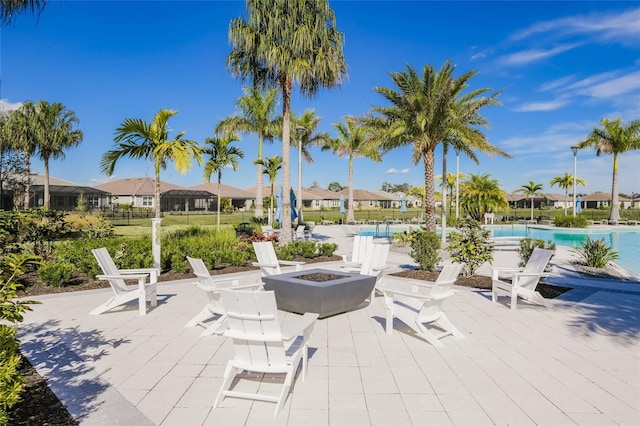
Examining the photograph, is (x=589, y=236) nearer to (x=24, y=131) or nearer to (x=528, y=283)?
(x=528, y=283)

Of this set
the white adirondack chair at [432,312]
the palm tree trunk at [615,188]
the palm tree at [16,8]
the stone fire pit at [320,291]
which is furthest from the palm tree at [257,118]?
the palm tree trunk at [615,188]

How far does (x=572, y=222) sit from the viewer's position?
92.5 ft

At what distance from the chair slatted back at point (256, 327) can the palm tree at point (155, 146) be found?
27.1ft

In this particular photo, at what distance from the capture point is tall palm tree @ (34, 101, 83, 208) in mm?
28297

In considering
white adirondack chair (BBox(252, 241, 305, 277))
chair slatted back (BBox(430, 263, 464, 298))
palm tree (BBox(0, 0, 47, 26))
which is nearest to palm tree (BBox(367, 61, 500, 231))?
white adirondack chair (BBox(252, 241, 305, 277))

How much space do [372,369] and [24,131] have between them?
32873mm

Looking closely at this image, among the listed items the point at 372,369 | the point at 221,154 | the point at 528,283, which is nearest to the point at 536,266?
the point at 528,283

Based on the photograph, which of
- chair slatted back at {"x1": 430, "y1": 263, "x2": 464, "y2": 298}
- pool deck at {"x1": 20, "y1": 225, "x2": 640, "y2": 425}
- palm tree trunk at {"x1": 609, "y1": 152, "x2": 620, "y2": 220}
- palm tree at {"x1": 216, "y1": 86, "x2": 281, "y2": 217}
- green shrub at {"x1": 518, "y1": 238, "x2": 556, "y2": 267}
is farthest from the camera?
palm tree trunk at {"x1": 609, "y1": 152, "x2": 620, "y2": 220}

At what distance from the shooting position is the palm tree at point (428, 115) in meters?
15.1

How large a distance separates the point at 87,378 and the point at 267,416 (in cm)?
203

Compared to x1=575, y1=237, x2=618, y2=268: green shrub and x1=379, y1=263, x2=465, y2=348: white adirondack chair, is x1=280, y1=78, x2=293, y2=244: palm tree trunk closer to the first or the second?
x1=379, y1=263, x2=465, y2=348: white adirondack chair

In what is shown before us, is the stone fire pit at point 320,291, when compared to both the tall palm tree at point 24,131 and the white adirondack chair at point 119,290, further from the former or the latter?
the tall palm tree at point 24,131

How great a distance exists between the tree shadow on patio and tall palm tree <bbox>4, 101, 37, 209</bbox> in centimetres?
2710

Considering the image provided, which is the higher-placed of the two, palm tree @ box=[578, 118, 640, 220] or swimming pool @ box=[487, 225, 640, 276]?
palm tree @ box=[578, 118, 640, 220]
